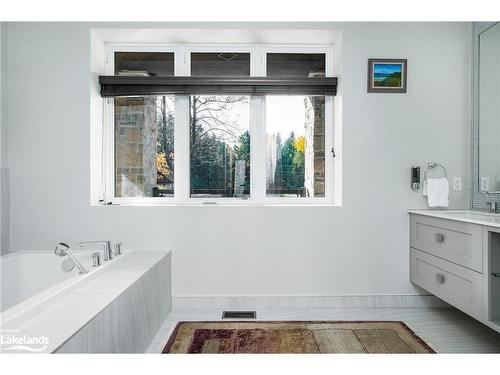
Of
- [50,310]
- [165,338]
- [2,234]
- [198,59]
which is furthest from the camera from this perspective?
[198,59]

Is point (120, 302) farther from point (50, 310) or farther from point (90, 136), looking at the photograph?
point (90, 136)

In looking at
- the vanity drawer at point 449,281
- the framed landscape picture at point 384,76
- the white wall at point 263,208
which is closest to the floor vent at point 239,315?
the white wall at point 263,208

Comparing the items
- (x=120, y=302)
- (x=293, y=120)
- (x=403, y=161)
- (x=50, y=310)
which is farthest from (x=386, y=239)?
(x=50, y=310)

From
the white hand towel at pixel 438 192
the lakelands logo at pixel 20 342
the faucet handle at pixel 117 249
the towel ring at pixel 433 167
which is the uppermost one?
the towel ring at pixel 433 167

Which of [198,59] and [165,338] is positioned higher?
[198,59]

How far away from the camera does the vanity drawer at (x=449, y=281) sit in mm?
2105

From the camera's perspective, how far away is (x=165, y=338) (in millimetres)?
2289

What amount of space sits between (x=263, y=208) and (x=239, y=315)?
811 mm

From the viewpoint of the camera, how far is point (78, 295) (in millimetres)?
1730

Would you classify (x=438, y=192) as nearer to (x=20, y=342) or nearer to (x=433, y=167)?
(x=433, y=167)

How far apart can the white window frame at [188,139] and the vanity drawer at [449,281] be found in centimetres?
82

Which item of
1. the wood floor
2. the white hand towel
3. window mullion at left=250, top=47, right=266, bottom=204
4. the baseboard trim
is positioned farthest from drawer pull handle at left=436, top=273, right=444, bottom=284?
window mullion at left=250, top=47, right=266, bottom=204

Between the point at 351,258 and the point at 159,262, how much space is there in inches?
57.1

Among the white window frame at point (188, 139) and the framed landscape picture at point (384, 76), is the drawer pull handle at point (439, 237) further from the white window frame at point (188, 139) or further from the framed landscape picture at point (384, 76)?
the framed landscape picture at point (384, 76)
